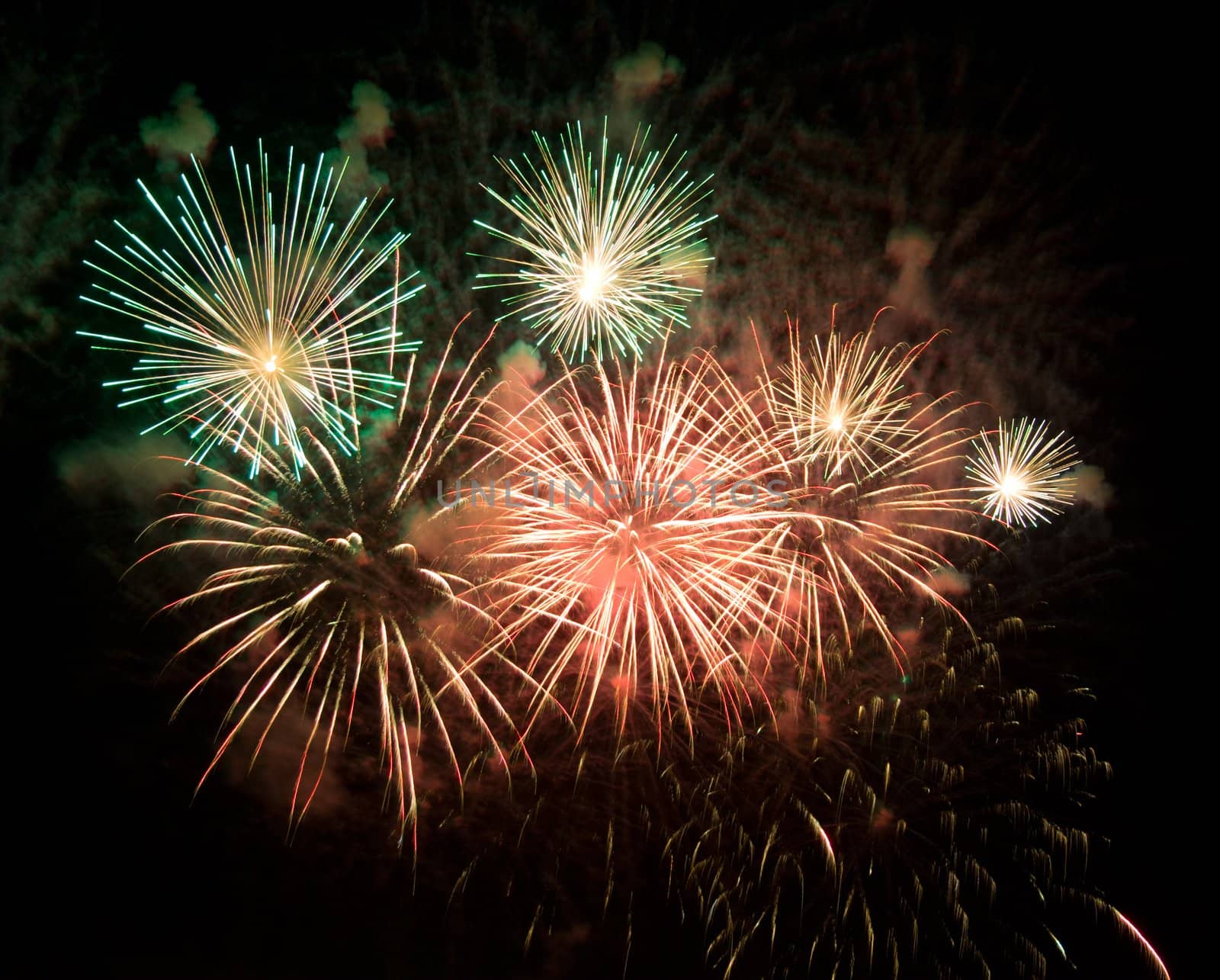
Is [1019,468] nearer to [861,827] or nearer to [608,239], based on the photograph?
[861,827]

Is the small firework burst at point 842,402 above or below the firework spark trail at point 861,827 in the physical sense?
above

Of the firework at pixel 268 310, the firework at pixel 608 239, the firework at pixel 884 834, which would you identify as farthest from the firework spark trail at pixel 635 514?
the firework at pixel 884 834

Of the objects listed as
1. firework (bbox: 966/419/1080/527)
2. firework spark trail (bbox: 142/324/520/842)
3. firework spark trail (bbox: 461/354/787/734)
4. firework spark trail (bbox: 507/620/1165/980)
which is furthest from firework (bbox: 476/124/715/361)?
firework spark trail (bbox: 507/620/1165/980)

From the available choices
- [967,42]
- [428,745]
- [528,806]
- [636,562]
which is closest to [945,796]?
[528,806]

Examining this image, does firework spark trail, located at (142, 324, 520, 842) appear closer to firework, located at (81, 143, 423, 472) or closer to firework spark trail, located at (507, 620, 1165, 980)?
firework, located at (81, 143, 423, 472)

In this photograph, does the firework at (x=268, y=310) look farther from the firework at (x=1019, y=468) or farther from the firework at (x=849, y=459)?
the firework at (x=1019, y=468)

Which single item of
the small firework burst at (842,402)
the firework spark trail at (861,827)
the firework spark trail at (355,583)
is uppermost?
the small firework burst at (842,402)
